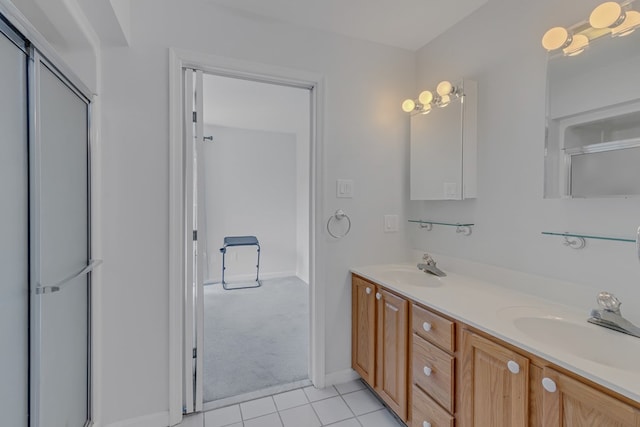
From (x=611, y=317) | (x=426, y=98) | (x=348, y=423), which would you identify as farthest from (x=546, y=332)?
(x=426, y=98)

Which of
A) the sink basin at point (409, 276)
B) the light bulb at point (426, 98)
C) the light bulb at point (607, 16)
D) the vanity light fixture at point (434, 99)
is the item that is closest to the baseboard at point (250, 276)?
the sink basin at point (409, 276)

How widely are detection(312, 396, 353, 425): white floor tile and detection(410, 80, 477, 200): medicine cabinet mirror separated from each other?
4.83 feet

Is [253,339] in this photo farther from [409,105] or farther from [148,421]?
[409,105]

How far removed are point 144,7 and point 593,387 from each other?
8.20 feet

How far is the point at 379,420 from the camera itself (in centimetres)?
176

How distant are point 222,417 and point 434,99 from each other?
243cm

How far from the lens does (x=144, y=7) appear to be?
5.34ft

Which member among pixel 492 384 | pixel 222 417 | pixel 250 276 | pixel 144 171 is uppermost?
pixel 144 171

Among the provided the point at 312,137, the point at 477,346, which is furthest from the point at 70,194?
the point at 477,346

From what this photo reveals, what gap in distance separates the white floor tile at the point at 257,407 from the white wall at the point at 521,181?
153 centimetres

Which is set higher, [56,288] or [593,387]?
[56,288]

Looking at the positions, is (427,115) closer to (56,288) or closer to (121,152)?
(121,152)

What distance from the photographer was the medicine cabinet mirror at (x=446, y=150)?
181 centimetres

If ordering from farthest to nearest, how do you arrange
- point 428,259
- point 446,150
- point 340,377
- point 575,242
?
point 340,377
point 428,259
point 446,150
point 575,242
